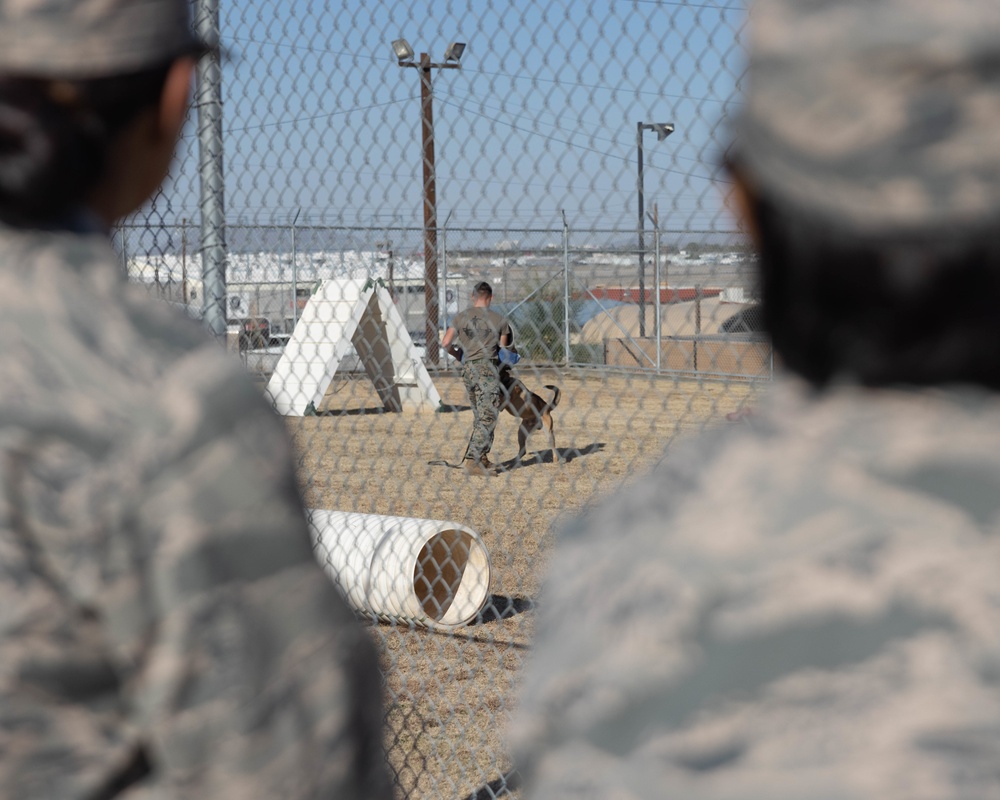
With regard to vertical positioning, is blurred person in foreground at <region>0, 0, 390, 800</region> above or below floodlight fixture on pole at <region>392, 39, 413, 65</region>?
below

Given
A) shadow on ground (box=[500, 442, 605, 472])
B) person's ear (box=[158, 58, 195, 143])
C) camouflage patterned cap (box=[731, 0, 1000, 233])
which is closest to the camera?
camouflage patterned cap (box=[731, 0, 1000, 233])

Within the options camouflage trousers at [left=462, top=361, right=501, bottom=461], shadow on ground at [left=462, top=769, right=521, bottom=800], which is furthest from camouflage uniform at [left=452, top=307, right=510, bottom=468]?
shadow on ground at [left=462, top=769, right=521, bottom=800]

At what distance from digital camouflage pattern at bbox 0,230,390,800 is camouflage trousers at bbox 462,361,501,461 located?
835 centimetres

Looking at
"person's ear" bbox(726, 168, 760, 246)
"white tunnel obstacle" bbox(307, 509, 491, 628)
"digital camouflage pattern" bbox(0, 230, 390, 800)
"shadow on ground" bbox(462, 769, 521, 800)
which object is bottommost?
"shadow on ground" bbox(462, 769, 521, 800)

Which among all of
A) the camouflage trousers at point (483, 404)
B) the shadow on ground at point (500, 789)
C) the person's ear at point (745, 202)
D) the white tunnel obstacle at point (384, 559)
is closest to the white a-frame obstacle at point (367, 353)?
the camouflage trousers at point (483, 404)

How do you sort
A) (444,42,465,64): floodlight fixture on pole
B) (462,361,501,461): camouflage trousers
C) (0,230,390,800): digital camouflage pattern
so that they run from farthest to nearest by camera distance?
(462,361,501,461): camouflage trousers → (444,42,465,64): floodlight fixture on pole → (0,230,390,800): digital camouflage pattern

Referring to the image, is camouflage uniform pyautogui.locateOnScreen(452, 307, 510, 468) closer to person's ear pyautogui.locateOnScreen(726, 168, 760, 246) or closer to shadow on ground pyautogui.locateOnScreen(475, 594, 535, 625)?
shadow on ground pyautogui.locateOnScreen(475, 594, 535, 625)

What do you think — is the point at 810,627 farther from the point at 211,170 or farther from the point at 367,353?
the point at 367,353

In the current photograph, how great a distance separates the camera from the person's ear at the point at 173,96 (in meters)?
1.24

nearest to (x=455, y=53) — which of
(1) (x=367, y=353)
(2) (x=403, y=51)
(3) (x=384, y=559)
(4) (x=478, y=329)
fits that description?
(2) (x=403, y=51)

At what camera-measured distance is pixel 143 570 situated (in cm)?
111

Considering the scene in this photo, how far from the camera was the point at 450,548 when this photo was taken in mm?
5191

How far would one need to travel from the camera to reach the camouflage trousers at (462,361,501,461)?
32.2 feet

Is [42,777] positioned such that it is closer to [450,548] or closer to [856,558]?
[856,558]
